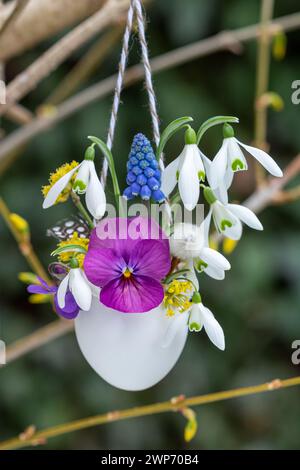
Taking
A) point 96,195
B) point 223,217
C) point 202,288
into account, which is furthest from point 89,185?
point 202,288

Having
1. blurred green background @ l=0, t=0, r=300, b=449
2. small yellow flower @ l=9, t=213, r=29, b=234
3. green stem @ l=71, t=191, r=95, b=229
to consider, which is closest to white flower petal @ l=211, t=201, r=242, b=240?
green stem @ l=71, t=191, r=95, b=229

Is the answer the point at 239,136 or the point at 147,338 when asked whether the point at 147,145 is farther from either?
the point at 239,136

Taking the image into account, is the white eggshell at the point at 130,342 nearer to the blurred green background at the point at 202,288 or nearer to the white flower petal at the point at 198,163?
the white flower petal at the point at 198,163

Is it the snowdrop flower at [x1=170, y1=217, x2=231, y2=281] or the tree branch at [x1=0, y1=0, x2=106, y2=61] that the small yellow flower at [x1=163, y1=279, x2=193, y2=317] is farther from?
the tree branch at [x1=0, y1=0, x2=106, y2=61]

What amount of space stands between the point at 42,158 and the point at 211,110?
1.22 ft

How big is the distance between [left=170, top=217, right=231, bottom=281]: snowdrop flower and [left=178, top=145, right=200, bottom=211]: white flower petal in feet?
0.11

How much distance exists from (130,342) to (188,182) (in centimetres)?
15

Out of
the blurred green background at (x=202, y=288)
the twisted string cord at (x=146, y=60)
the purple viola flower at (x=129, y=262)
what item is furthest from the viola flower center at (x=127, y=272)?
the blurred green background at (x=202, y=288)

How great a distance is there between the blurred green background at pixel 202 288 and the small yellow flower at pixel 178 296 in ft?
2.72

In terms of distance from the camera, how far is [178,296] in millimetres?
569

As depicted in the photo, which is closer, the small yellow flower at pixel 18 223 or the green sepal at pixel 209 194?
the green sepal at pixel 209 194

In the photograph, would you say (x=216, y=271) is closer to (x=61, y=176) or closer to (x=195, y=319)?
(x=195, y=319)

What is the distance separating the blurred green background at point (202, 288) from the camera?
4.61 feet

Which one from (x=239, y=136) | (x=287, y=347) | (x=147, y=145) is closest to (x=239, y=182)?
(x=239, y=136)
